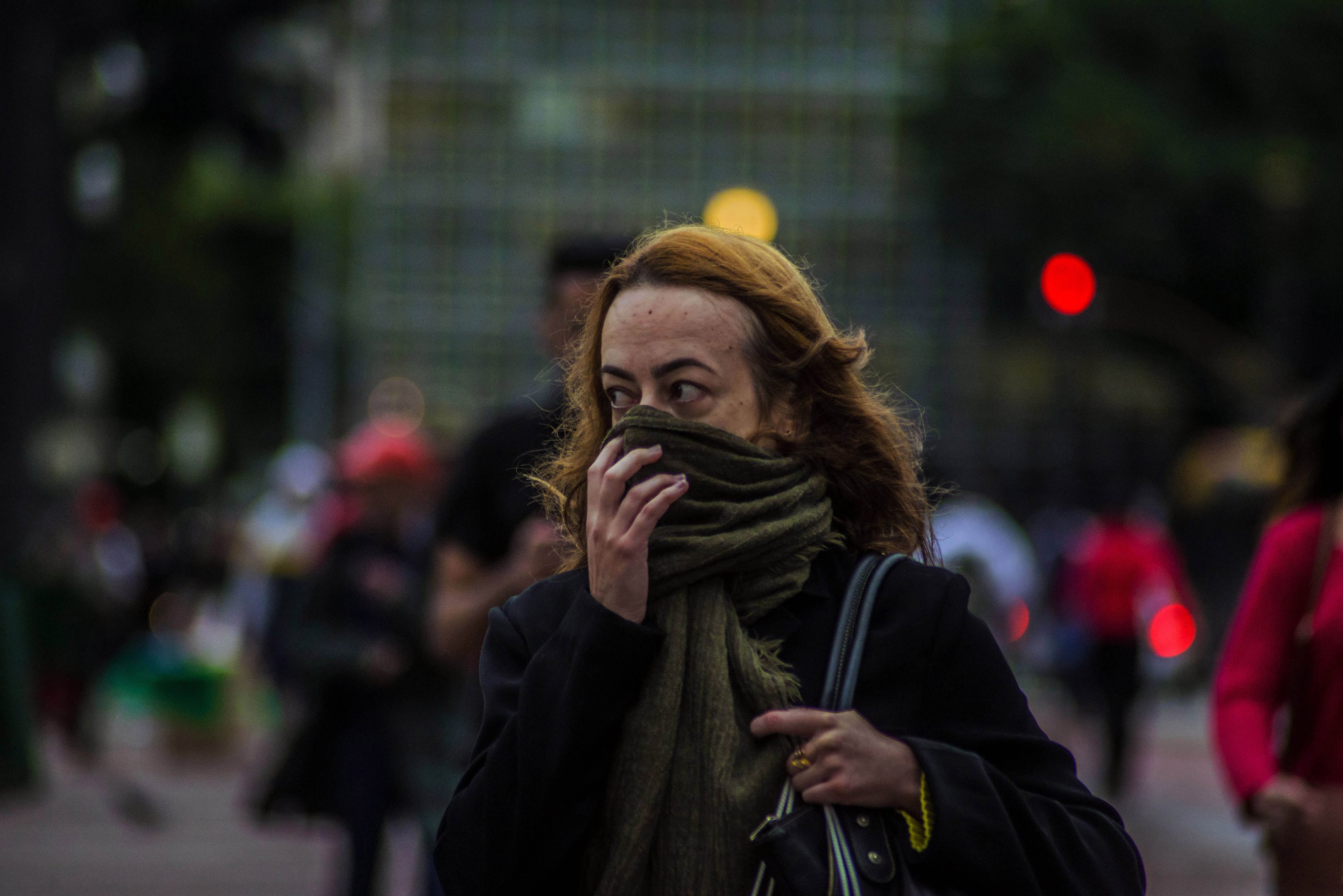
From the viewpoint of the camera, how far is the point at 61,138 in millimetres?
14008

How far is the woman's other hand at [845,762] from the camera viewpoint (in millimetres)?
2234

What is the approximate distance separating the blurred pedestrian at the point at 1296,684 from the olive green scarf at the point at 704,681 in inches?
69.1

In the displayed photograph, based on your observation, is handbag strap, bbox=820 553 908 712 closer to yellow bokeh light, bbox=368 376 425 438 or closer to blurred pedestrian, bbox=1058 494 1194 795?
blurred pedestrian, bbox=1058 494 1194 795

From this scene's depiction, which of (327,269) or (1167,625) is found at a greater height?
(327,269)

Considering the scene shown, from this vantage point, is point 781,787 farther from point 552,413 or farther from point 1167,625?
point 1167,625

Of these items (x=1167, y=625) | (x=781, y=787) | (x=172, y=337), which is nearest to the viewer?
(x=781, y=787)

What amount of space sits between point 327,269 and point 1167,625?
4123cm

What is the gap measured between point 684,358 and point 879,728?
1.76 ft


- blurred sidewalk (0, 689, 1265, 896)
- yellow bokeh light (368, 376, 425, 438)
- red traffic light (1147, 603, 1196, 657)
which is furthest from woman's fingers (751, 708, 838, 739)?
yellow bokeh light (368, 376, 425, 438)

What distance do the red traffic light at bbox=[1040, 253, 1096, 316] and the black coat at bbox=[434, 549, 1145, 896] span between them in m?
12.0

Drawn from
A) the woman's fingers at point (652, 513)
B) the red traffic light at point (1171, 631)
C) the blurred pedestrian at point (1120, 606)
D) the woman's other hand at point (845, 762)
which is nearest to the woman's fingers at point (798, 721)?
the woman's other hand at point (845, 762)

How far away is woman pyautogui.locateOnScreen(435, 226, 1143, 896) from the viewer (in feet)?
7.41

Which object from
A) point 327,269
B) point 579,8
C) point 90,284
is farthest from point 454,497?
point 327,269

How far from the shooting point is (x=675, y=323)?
2430 mm
